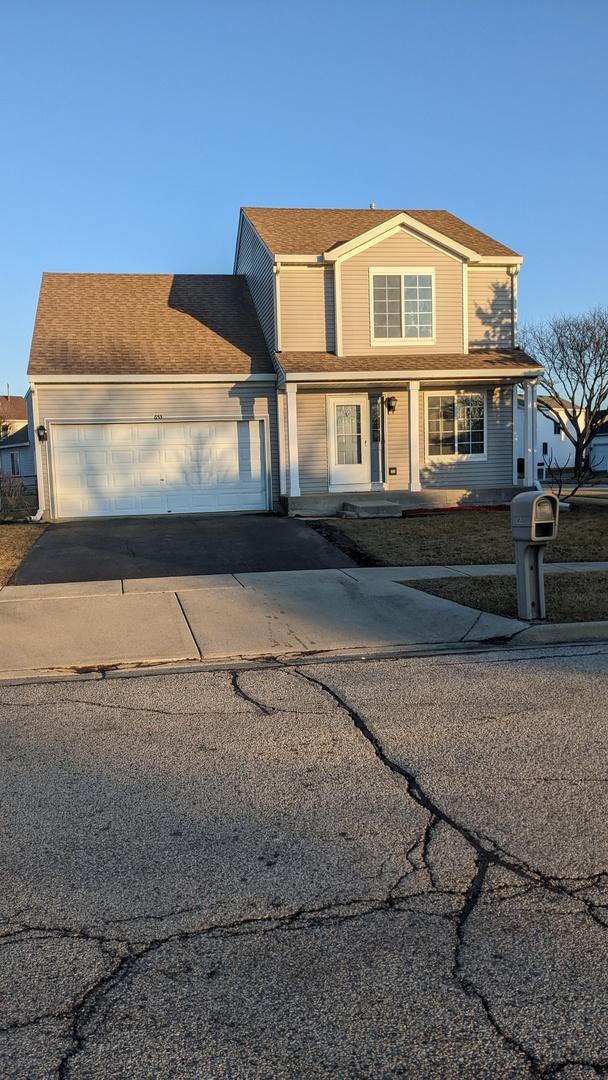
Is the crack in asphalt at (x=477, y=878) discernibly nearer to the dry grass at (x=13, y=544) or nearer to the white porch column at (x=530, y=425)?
the dry grass at (x=13, y=544)

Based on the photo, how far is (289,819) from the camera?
412 centimetres

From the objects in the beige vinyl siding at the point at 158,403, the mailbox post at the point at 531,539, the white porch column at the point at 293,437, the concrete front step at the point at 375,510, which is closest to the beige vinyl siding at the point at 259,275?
the beige vinyl siding at the point at 158,403

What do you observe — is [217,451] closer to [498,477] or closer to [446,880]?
[498,477]

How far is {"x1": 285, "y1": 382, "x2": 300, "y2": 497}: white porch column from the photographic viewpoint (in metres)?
18.2

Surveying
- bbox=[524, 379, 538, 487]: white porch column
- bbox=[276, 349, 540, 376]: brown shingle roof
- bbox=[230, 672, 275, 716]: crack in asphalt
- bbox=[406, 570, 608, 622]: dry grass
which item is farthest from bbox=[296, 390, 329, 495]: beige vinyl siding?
bbox=[230, 672, 275, 716]: crack in asphalt

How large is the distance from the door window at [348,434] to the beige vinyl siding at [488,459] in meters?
1.60

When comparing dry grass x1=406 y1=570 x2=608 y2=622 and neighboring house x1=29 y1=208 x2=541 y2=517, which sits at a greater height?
neighboring house x1=29 y1=208 x2=541 y2=517

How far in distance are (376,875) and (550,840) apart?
0.88m

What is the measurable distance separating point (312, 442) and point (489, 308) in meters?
5.64

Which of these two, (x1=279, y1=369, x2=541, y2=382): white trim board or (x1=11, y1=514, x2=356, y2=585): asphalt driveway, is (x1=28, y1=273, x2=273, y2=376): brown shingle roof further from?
(x1=11, y1=514, x2=356, y2=585): asphalt driveway

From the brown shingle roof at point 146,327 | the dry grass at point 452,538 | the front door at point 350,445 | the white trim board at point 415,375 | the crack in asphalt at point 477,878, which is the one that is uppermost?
the brown shingle roof at point 146,327

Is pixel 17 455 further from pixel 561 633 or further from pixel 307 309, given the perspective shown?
pixel 561 633

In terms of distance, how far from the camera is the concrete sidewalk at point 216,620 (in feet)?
Result: 26.0

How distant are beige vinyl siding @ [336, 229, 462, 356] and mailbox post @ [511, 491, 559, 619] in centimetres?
1173
